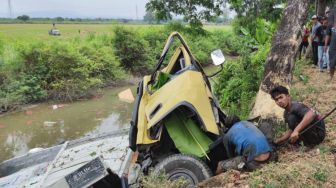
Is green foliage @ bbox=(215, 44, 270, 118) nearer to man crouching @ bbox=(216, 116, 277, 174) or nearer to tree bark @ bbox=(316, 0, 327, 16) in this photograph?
tree bark @ bbox=(316, 0, 327, 16)

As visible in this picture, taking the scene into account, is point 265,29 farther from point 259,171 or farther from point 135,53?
point 259,171

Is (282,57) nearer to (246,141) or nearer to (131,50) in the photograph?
(246,141)

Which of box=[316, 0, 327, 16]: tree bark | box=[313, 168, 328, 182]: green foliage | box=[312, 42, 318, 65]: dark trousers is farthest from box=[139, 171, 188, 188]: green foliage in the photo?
box=[316, 0, 327, 16]: tree bark

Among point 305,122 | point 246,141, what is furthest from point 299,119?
point 246,141

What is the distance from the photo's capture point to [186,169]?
16.2 feet

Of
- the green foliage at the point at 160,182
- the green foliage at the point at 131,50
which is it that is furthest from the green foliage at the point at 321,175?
the green foliage at the point at 131,50

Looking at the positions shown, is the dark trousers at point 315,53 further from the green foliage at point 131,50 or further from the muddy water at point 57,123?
the green foliage at point 131,50

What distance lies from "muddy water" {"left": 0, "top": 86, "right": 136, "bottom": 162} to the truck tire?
8.75m

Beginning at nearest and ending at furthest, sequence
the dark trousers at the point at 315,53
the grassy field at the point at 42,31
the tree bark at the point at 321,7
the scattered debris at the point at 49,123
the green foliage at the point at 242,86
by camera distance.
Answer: the green foliage at the point at 242,86, the dark trousers at the point at 315,53, the scattered debris at the point at 49,123, the tree bark at the point at 321,7, the grassy field at the point at 42,31

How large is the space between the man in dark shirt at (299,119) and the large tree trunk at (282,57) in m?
1.18

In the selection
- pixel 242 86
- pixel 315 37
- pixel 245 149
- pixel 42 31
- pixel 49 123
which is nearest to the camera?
pixel 245 149

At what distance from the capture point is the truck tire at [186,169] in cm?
491

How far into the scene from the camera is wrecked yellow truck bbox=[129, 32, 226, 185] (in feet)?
16.2

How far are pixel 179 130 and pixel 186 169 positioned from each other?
57 centimetres
